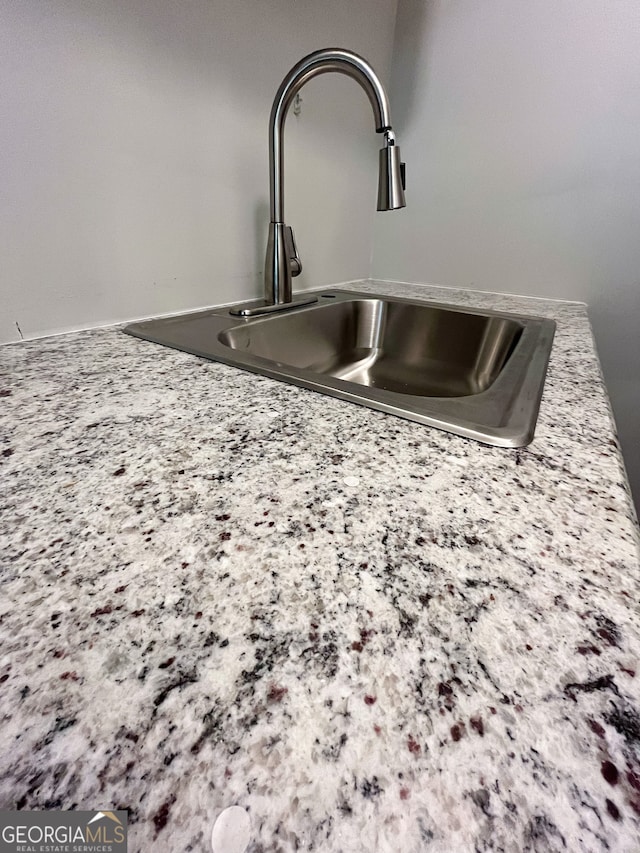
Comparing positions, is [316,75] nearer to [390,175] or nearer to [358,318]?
[390,175]

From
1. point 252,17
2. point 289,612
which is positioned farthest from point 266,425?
point 252,17

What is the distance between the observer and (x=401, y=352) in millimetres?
1064

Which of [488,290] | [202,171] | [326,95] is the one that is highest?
[326,95]

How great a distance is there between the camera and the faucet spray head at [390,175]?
2.58ft

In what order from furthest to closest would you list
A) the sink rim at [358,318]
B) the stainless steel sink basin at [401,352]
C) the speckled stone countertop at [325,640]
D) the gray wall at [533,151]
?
the gray wall at [533,151]
the sink rim at [358,318]
the stainless steel sink basin at [401,352]
the speckled stone countertop at [325,640]

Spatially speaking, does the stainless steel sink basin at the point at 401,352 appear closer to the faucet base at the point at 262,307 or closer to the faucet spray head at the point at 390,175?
the faucet base at the point at 262,307

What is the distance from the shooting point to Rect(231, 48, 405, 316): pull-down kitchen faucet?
767 millimetres

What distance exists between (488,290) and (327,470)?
3.95ft

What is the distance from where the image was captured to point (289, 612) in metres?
0.22

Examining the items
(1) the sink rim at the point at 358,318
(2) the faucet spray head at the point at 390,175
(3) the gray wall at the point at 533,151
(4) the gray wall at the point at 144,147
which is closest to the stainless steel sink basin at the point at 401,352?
(1) the sink rim at the point at 358,318

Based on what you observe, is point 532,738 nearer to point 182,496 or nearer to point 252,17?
point 182,496

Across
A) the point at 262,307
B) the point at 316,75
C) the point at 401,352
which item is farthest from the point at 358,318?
the point at 316,75

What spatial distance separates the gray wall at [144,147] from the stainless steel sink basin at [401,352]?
4.8 inches

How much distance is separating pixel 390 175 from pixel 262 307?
1.18ft
